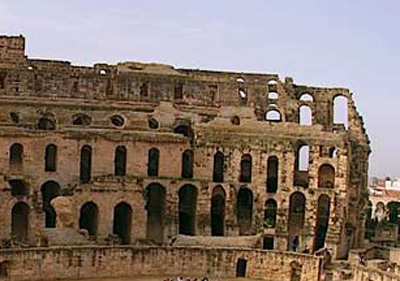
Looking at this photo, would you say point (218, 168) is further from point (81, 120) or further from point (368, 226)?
point (368, 226)

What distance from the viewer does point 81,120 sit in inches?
2008

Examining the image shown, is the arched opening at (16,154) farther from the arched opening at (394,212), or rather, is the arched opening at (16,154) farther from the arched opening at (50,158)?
the arched opening at (394,212)

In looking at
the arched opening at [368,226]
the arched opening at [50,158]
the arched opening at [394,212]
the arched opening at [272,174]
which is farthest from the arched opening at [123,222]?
the arched opening at [394,212]

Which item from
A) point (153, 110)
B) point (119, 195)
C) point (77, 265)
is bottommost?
point (77, 265)

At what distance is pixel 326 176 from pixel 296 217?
3.05 m

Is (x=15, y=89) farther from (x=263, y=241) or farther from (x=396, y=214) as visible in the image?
(x=396, y=214)

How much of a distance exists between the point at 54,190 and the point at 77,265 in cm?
883

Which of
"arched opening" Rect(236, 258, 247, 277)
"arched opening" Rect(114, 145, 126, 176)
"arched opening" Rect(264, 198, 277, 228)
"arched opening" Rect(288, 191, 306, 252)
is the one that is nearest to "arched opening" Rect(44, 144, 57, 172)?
"arched opening" Rect(114, 145, 126, 176)

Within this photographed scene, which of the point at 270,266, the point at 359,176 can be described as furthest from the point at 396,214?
the point at 270,266

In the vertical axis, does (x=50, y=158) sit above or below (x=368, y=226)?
above

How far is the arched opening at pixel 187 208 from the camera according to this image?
49000 millimetres

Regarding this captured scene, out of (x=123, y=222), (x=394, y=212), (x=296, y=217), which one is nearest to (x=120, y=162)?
(x=123, y=222)

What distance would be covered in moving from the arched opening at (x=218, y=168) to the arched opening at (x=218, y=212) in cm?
90

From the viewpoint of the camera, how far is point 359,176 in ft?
174
